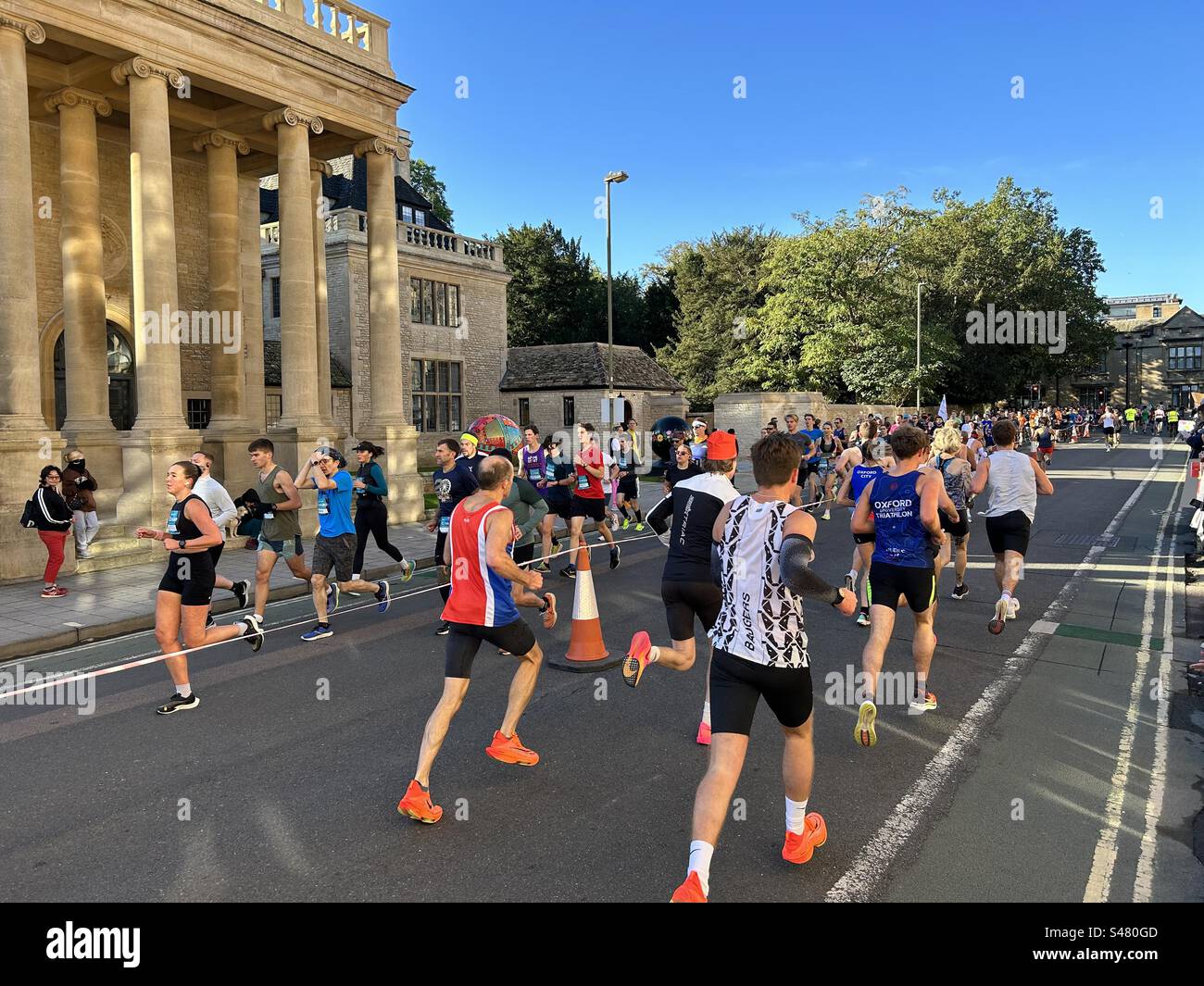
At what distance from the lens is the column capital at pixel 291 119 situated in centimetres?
1689

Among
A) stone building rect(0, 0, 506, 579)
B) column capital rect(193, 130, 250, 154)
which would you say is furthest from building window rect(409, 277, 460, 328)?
column capital rect(193, 130, 250, 154)

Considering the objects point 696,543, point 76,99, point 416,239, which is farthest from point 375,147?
point 696,543

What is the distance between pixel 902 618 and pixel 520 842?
234 inches

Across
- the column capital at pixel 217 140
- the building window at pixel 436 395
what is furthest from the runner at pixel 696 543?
the building window at pixel 436 395

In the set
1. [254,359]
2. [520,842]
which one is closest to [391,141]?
[254,359]

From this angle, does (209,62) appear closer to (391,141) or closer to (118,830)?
(391,141)

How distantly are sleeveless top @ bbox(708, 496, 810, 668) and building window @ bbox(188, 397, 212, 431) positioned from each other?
64.5 feet

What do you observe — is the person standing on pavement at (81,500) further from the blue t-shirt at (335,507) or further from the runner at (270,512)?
the blue t-shirt at (335,507)

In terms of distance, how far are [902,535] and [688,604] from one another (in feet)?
5.03

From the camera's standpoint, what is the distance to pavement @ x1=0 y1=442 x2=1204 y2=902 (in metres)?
3.93

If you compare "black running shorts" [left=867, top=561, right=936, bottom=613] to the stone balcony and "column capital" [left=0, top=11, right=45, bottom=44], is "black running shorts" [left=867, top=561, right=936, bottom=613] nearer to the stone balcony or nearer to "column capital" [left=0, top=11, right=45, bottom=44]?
"column capital" [left=0, top=11, right=45, bottom=44]

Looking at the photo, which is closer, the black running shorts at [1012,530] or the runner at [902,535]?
the runner at [902,535]

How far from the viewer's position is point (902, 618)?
9.02m

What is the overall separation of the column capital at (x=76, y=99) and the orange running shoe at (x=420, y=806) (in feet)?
55.5
